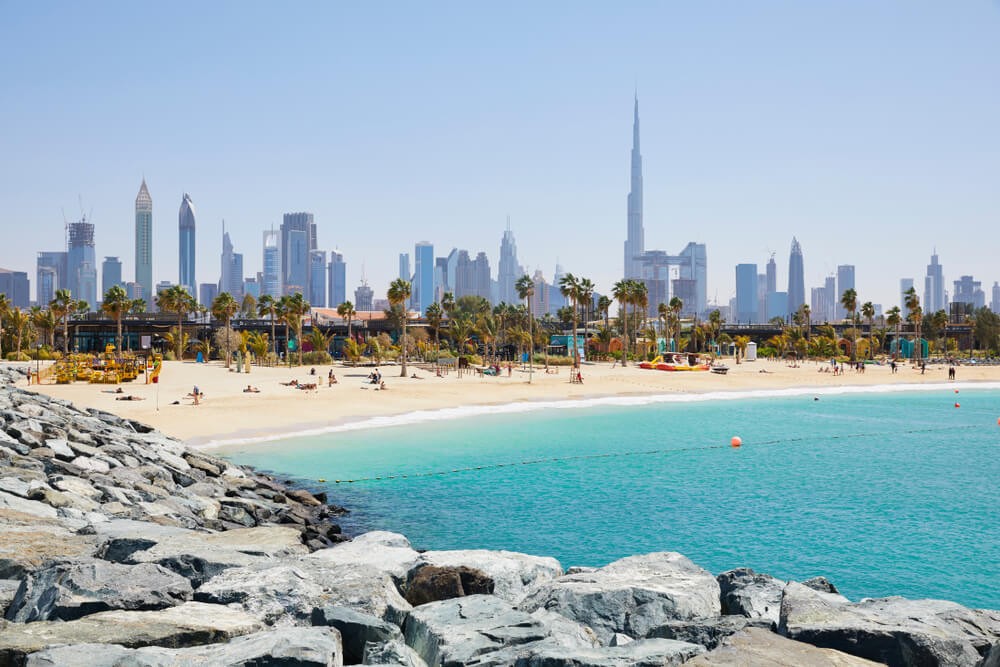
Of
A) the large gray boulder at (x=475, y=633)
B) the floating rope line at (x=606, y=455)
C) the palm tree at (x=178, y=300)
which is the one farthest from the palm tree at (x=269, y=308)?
the large gray boulder at (x=475, y=633)

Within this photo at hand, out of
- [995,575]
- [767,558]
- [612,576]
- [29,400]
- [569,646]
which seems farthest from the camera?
[29,400]

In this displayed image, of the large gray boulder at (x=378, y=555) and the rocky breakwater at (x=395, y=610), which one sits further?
the large gray boulder at (x=378, y=555)

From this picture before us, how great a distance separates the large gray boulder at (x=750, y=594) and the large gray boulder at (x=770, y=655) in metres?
1.50

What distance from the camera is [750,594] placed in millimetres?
8883

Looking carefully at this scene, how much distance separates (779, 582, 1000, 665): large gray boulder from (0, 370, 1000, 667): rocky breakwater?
0.05 ft

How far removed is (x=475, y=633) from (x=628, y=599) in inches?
85.2

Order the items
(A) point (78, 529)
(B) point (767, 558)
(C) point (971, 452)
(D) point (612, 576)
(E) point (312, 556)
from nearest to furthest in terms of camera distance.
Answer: (D) point (612, 576) < (E) point (312, 556) < (A) point (78, 529) < (B) point (767, 558) < (C) point (971, 452)

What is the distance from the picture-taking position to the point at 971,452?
2784 cm

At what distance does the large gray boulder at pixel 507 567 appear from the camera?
30.8 ft

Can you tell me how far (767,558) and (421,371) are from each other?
44842mm

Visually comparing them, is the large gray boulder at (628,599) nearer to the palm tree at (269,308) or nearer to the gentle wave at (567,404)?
the gentle wave at (567,404)

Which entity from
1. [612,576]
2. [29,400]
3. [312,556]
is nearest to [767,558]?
[612,576]

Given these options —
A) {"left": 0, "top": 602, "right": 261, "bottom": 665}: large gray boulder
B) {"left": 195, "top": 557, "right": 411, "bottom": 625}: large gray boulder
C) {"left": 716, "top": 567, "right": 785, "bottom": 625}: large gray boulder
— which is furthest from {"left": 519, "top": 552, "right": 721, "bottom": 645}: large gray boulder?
{"left": 0, "top": 602, "right": 261, "bottom": 665}: large gray boulder

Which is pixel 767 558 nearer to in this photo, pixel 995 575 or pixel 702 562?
pixel 702 562
